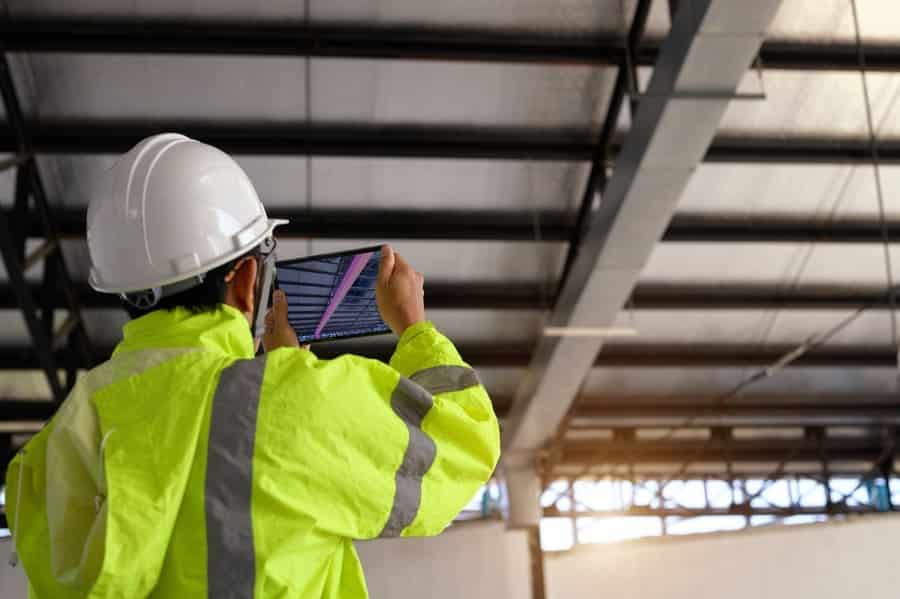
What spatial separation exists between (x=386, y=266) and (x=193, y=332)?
46cm

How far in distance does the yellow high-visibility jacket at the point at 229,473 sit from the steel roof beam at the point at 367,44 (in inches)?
365

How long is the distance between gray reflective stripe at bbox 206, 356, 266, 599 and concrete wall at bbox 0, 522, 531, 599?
2189 millimetres

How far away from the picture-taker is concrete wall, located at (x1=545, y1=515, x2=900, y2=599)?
15.0 feet

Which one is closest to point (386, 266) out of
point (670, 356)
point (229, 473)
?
point (229, 473)

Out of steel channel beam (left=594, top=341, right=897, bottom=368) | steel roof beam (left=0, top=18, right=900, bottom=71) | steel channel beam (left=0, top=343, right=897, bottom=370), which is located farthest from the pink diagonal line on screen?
steel channel beam (left=594, top=341, right=897, bottom=368)

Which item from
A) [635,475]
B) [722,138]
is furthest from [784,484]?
[722,138]

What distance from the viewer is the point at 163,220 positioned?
2229 millimetres

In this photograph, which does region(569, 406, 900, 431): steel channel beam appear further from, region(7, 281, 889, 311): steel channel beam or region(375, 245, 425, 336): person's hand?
region(375, 245, 425, 336): person's hand

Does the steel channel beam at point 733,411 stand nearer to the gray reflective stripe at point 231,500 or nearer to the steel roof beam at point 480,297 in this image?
the steel roof beam at point 480,297

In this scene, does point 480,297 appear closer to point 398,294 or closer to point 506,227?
point 506,227

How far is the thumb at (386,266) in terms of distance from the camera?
2365 millimetres

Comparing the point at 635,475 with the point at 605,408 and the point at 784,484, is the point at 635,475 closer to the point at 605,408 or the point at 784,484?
the point at 784,484

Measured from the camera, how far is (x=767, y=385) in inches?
766

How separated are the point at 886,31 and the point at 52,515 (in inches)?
435
